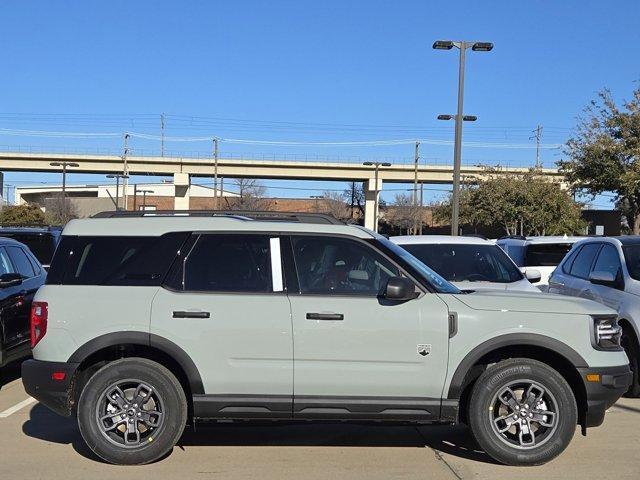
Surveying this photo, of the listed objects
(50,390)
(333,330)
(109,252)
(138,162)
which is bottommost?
(50,390)

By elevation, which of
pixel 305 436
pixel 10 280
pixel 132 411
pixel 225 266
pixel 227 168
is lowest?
pixel 305 436

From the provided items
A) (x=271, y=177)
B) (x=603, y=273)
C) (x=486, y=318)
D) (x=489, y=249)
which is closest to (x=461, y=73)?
(x=489, y=249)

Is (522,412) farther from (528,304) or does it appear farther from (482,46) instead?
(482,46)

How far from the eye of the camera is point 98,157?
230ft

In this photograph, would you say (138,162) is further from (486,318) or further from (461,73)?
(486,318)

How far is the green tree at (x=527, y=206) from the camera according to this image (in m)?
39.6

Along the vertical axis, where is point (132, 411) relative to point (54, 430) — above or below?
above

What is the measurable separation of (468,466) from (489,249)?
180 inches

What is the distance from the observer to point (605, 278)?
7.77m

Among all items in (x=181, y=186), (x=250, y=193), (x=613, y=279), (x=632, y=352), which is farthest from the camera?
(x=250, y=193)

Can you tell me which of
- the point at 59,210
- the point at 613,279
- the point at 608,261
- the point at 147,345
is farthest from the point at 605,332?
the point at 59,210

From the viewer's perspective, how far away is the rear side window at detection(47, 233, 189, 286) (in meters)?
5.48

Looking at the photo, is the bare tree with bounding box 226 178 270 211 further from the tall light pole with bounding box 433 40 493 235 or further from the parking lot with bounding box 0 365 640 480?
the parking lot with bounding box 0 365 640 480

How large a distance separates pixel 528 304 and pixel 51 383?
3806mm
